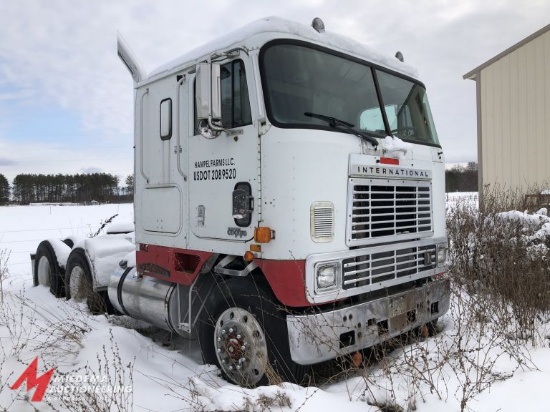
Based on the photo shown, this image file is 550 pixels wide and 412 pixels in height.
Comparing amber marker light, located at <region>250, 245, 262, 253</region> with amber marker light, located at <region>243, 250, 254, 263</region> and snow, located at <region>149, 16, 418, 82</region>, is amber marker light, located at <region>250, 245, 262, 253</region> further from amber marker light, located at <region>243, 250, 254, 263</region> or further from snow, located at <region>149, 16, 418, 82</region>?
snow, located at <region>149, 16, 418, 82</region>

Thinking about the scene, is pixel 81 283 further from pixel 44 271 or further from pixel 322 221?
pixel 322 221

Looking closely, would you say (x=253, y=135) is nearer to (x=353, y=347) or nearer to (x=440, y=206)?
(x=353, y=347)

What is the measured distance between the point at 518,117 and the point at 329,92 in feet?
33.8

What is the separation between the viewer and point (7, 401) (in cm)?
339

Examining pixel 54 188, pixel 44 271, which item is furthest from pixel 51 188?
pixel 44 271

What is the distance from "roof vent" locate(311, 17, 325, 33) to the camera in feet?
12.6

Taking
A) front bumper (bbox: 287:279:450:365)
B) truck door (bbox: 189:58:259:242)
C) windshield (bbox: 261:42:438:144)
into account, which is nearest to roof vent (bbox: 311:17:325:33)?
windshield (bbox: 261:42:438:144)

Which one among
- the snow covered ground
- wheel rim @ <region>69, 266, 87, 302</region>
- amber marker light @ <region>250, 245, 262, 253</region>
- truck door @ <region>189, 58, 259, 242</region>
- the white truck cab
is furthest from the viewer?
wheel rim @ <region>69, 266, 87, 302</region>

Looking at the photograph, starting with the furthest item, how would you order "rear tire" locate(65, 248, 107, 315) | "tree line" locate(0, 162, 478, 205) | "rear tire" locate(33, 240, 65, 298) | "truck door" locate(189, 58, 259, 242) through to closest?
"tree line" locate(0, 162, 478, 205) < "rear tire" locate(33, 240, 65, 298) < "rear tire" locate(65, 248, 107, 315) < "truck door" locate(189, 58, 259, 242)

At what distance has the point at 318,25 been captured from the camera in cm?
386

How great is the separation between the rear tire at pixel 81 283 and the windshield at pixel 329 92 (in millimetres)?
4009

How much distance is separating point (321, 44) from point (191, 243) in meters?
2.15

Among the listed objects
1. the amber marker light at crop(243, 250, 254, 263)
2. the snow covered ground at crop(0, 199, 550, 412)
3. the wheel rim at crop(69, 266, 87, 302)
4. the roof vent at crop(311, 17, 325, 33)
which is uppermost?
the roof vent at crop(311, 17, 325, 33)

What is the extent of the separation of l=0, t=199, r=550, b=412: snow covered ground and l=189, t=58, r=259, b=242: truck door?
4.12 ft
